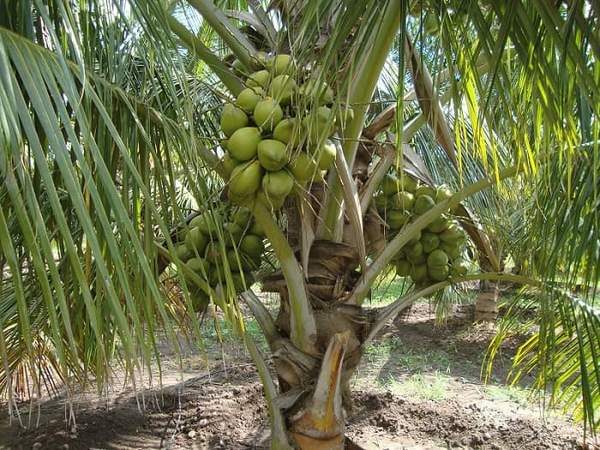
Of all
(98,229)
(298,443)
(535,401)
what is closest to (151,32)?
(98,229)

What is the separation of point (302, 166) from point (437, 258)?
98 cm

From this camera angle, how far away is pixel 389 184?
85.4 inches

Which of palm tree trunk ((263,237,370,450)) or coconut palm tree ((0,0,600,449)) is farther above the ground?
coconut palm tree ((0,0,600,449))

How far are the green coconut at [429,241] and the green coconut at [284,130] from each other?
3.44ft

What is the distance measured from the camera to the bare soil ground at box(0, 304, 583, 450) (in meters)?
2.92

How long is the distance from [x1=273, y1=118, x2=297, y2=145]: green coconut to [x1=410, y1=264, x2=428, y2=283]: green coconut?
1.11 meters

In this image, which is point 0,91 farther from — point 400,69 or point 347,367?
point 347,367

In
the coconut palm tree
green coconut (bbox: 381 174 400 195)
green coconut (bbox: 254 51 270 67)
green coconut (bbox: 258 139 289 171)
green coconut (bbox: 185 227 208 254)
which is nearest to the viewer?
the coconut palm tree

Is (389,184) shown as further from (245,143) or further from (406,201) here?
(245,143)

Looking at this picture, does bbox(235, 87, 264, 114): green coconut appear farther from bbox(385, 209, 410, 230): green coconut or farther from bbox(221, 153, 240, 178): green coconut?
bbox(385, 209, 410, 230): green coconut

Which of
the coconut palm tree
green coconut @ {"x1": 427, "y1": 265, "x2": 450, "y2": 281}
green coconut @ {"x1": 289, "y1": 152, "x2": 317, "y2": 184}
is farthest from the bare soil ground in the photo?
green coconut @ {"x1": 289, "y1": 152, "x2": 317, "y2": 184}

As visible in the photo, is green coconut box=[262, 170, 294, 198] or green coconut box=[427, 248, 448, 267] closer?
green coconut box=[262, 170, 294, 198]

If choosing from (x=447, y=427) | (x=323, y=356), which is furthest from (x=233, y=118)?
(x=447, y=427)

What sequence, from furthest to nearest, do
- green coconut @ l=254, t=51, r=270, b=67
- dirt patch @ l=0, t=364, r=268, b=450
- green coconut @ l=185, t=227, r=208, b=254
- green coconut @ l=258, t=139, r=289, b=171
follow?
dirt patch @ l=0, t=364, r=268, b=450 < green coconut @ l=185, t=227, r=208, b=254 < green coconut @ l=254, t=51, r=270, b=67 < green coconut @ l=258, t=139, r=289, b=171
